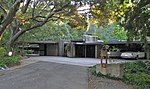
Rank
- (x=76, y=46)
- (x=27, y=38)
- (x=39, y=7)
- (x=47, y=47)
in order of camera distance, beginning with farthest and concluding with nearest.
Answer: (x=47, y=47)
(x=76, y=46)
(x=27, y=38)
(x=39, y=7)

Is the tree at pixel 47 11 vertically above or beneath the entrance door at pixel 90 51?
above

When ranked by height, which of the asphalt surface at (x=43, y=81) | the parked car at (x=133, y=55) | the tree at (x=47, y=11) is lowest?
the asphalt surface at (x=43, y=81)

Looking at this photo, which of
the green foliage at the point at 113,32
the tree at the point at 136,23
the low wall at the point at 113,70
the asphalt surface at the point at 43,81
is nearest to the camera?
the asphalt surface at the point at 43,81

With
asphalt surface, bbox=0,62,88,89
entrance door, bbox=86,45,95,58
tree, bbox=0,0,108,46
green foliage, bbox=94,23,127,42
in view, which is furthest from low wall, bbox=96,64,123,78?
entrance door, bbox=86,45,95,58

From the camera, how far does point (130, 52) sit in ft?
100

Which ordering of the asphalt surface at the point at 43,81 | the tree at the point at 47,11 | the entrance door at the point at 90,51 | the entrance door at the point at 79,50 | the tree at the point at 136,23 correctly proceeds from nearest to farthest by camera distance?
1. the asphalt surface at the point at 43,81
2. the tree at the point at 136,23
3. the tree at the point at 47,11
4. the entrance door at the point at 90,51
5. the entrance door at the point at 79,50

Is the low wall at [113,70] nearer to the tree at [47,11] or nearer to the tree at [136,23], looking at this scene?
the tree at [136,23]

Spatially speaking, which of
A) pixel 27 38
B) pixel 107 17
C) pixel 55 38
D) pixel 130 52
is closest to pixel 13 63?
pixel 107 17

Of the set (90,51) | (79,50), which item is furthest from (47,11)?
(79,50)

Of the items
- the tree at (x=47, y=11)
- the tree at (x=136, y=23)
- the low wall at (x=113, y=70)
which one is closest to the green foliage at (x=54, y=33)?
the tree at (x=47, y=11)

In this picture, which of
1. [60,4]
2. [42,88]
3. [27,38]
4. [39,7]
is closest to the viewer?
[42,88]

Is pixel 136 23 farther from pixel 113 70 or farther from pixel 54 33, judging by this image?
pixel 54 33

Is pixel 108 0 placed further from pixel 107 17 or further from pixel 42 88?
pixel 42 88

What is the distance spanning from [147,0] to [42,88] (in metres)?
6.60
